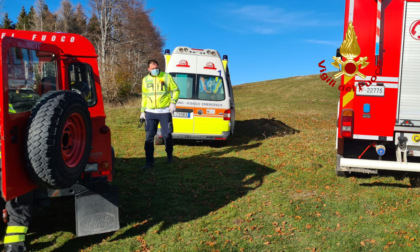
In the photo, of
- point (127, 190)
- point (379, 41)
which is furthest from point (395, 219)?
point (127, 190)

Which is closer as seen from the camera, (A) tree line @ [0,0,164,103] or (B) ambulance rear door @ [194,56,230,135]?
(B) ambulance rear door @ [194,56,230,135]

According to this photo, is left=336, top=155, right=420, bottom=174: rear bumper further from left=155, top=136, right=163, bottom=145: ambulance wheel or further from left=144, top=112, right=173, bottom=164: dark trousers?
left=155, top=136, right=163, bottom=145: ambulance wheel

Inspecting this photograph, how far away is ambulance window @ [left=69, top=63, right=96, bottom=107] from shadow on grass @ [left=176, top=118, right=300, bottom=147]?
607 centimetres

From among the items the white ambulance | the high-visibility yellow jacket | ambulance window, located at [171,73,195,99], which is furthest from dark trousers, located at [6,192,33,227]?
ambulance window, located at [171,73,195,99]

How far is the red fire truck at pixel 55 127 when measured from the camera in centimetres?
301

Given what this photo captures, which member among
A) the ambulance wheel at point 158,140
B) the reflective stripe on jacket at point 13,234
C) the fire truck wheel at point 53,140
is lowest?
the reflective stripe on jacket at point 13,234

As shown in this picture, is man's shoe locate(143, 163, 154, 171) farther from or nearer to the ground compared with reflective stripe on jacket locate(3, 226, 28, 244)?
nearer to the ground

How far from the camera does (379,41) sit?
5.30 meters

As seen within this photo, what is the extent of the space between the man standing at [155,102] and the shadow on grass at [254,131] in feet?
10.2

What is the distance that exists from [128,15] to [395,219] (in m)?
31.4

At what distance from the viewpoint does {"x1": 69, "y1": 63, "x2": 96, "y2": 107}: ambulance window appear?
4.36 metres

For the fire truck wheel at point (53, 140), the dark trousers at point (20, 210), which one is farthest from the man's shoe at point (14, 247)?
the fire truck wheel at point (53, 140)

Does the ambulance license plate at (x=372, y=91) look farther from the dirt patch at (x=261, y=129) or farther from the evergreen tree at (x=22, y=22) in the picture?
the evergreen tree at (x=22, y=22)

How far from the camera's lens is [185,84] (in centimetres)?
1009
